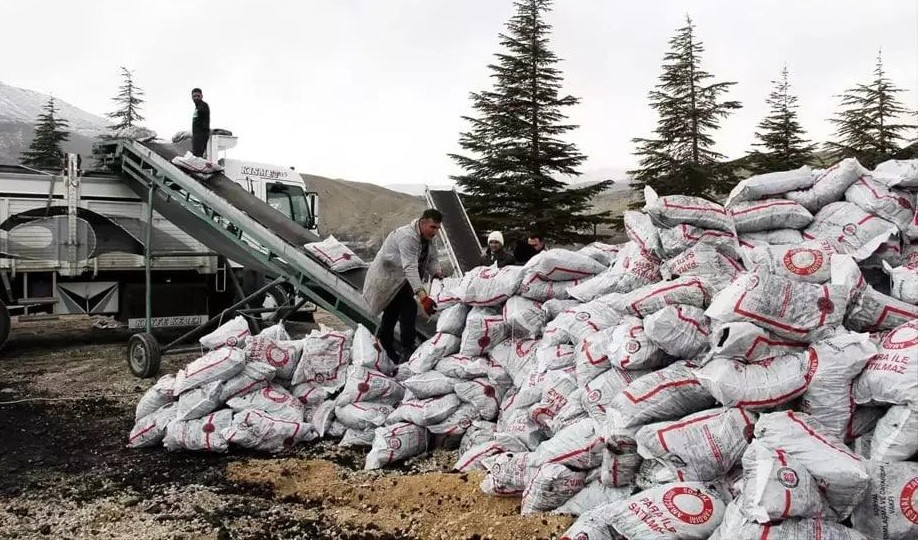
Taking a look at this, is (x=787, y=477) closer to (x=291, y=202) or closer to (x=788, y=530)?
(x=788, y=530)

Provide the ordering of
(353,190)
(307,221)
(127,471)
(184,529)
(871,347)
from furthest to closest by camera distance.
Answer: (353,190), (307,221), (127,471), (184,529), (871,347)

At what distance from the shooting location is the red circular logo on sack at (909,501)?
8.73ft

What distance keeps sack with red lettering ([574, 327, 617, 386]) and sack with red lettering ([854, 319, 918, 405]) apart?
1.25 meters

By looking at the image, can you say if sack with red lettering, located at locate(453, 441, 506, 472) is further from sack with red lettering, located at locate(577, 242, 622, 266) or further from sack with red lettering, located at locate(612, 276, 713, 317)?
sack with red lettering, located at locate(577, 242, 622, 266)

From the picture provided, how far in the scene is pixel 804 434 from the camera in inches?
110

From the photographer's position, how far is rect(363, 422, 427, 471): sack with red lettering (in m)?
4.75

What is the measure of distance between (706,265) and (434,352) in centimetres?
208

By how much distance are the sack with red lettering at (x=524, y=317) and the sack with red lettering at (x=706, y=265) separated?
1071 millimetres

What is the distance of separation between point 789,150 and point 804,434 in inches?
1171

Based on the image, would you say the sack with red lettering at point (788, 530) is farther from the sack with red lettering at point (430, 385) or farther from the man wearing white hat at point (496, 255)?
the man wearing white hat at point (496, 255)

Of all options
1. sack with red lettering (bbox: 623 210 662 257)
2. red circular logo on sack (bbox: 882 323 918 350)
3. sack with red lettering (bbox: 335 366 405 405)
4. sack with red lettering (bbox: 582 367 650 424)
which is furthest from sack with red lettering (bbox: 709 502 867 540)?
sack with red lettering (bbox: 335 366 405 405)

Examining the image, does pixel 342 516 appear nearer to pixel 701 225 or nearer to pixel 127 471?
pixel 127 471

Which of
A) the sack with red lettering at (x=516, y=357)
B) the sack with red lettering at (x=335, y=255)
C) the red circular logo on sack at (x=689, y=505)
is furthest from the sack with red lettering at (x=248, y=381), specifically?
the red circular logo on sack at (x=689, y=505)

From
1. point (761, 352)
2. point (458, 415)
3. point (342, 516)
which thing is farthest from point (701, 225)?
point (342, 516)
